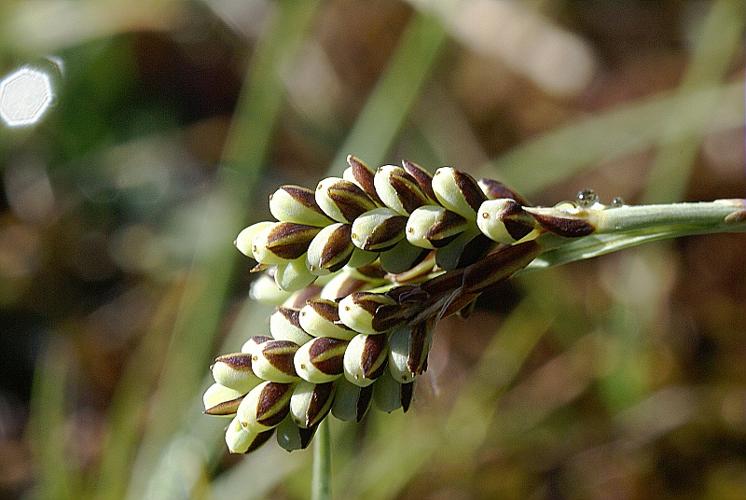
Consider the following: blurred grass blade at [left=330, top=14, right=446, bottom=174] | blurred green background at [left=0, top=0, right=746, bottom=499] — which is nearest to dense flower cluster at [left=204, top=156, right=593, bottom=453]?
blurred green background at [left=0, top=0, right=746, bottom=499]

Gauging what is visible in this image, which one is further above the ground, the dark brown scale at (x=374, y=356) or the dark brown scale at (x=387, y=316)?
the dark brown scale at (x=387, y=316)

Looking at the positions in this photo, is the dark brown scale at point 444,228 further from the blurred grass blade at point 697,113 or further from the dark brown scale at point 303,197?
the blurred grass blade at point 697,113

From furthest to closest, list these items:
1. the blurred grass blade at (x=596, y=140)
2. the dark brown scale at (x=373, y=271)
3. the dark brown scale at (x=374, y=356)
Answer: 1. the blurred grass blade at (x=596, y=140)
2. the dark brown scale at (x=373, y=271)
3. the dark brown scale at (x=374, y=356)

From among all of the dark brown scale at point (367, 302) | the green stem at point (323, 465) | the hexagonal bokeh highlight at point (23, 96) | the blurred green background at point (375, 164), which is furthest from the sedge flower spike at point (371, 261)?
the hexagonal bokeh highlight at point (23, 96)

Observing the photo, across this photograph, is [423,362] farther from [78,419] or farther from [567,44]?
[567,44]

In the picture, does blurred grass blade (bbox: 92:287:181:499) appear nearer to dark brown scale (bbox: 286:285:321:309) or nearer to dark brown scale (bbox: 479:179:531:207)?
dark brown scale (bbox: 286:285:321:309)

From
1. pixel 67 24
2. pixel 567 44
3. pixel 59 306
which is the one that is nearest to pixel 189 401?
pixel 59 306
